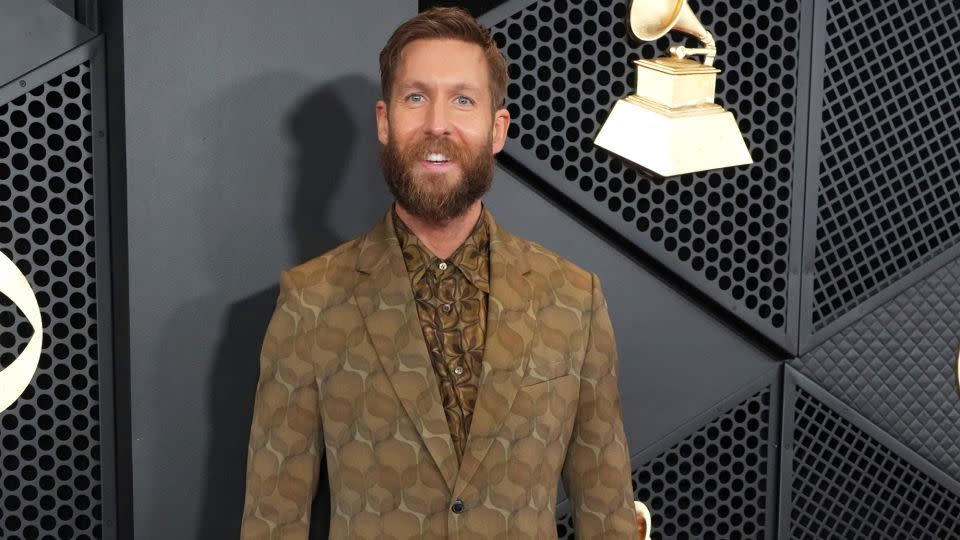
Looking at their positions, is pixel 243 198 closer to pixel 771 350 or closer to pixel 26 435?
pixel 26 435

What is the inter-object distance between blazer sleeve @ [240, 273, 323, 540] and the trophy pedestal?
2.64 feet

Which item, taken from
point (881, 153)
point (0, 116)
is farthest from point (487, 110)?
point (881, 153)

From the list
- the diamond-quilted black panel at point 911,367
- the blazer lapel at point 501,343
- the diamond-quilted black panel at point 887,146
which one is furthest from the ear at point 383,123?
the diamond-quilted black panel at point 911,367

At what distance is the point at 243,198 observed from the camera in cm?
256

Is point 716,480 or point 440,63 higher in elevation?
point 440,63

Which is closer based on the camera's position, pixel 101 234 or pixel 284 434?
pixel 284 434

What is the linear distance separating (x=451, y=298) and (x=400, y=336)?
12cm

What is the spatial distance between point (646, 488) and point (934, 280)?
0.88 m

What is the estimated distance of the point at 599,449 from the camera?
2424 mm

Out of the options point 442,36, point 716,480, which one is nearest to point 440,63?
point 442,36

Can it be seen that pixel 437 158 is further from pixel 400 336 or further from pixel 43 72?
pixel 43 72

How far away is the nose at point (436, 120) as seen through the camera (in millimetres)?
2256

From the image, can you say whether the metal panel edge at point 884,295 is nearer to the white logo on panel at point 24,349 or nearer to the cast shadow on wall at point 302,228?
the cast shadow on wall at point 302,228

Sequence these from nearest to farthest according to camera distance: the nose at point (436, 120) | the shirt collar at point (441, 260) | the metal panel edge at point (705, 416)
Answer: the nose at point (436, 120), the shirt collar at point (441, 260), the metal panel edge at point (705, 416)
